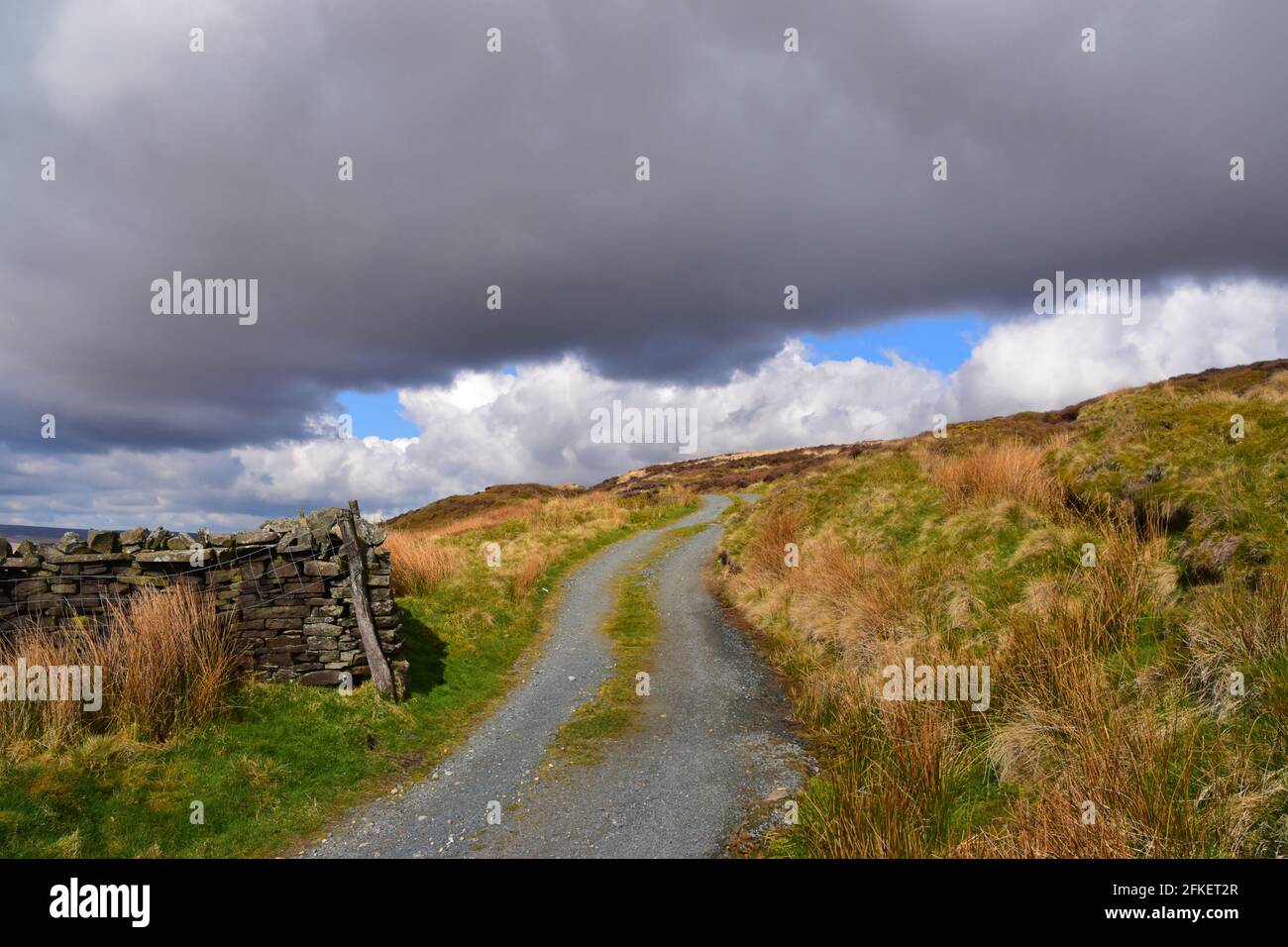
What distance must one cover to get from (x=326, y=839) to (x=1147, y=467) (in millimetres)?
13167

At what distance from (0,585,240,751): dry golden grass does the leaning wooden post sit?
1.89 m

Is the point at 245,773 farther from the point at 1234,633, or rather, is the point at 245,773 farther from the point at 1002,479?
the point at 1002,479

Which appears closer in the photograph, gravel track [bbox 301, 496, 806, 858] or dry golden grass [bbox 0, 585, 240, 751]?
gravel track [bbox 301, 496, 806, 858]

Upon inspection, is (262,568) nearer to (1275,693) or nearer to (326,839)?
(326,839)

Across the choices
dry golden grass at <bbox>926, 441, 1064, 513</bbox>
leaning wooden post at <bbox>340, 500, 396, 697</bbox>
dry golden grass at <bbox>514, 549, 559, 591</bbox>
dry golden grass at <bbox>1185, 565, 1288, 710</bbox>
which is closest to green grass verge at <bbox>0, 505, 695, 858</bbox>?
leaning wooden post at <bbox>340, 500, 396, 697</bbox>

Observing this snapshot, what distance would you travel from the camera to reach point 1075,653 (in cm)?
717

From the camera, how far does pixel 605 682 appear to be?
1211 centimetres

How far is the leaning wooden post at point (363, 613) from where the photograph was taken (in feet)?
34.8

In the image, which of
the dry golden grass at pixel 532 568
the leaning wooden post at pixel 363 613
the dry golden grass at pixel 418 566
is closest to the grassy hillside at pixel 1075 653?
the leaning wooden post at pixel 363 613

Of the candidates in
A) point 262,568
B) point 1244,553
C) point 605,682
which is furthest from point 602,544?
point 1244,553

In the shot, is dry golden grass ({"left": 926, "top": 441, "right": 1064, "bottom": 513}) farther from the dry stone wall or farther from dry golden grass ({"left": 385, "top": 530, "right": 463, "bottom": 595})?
dry golden grass ({"left": 385, "top": 530, "right": 463, "bottom": 595})

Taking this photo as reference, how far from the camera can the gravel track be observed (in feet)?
22.3

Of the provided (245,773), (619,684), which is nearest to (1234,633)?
(619,684)

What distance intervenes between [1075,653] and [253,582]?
11865 millimetres
